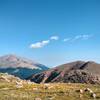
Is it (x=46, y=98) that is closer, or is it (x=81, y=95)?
(x=46, y=98)

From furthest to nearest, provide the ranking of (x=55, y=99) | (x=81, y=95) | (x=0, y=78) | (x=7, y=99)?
(x=0, y=78), (x=81, y=95), (x=55, y=99), (x=7, y=99)

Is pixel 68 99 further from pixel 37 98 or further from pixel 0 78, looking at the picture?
pixel 0 78

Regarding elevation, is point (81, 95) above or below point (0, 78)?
below

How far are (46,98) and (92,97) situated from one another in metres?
8.54

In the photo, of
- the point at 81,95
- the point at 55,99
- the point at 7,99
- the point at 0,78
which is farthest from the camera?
the point at 0,78

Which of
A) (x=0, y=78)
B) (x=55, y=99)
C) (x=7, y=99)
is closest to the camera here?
(x=7, y=99)

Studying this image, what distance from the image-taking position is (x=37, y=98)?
49594mm

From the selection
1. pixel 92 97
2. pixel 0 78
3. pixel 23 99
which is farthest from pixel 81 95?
pixel 0 78

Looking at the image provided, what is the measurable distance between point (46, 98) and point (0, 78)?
5219 cm

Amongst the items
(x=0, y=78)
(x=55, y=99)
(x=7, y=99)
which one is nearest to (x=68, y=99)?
(x=55, y=99)

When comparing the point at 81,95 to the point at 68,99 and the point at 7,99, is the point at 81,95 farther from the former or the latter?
the point at 7,99

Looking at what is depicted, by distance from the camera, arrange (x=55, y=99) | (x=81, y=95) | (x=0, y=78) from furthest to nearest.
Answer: (x=0, y=78) < (x=81, y=95) < (x=55, y=99)

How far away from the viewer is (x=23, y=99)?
48.8 metres

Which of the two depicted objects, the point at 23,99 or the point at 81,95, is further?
the point at 81,95
